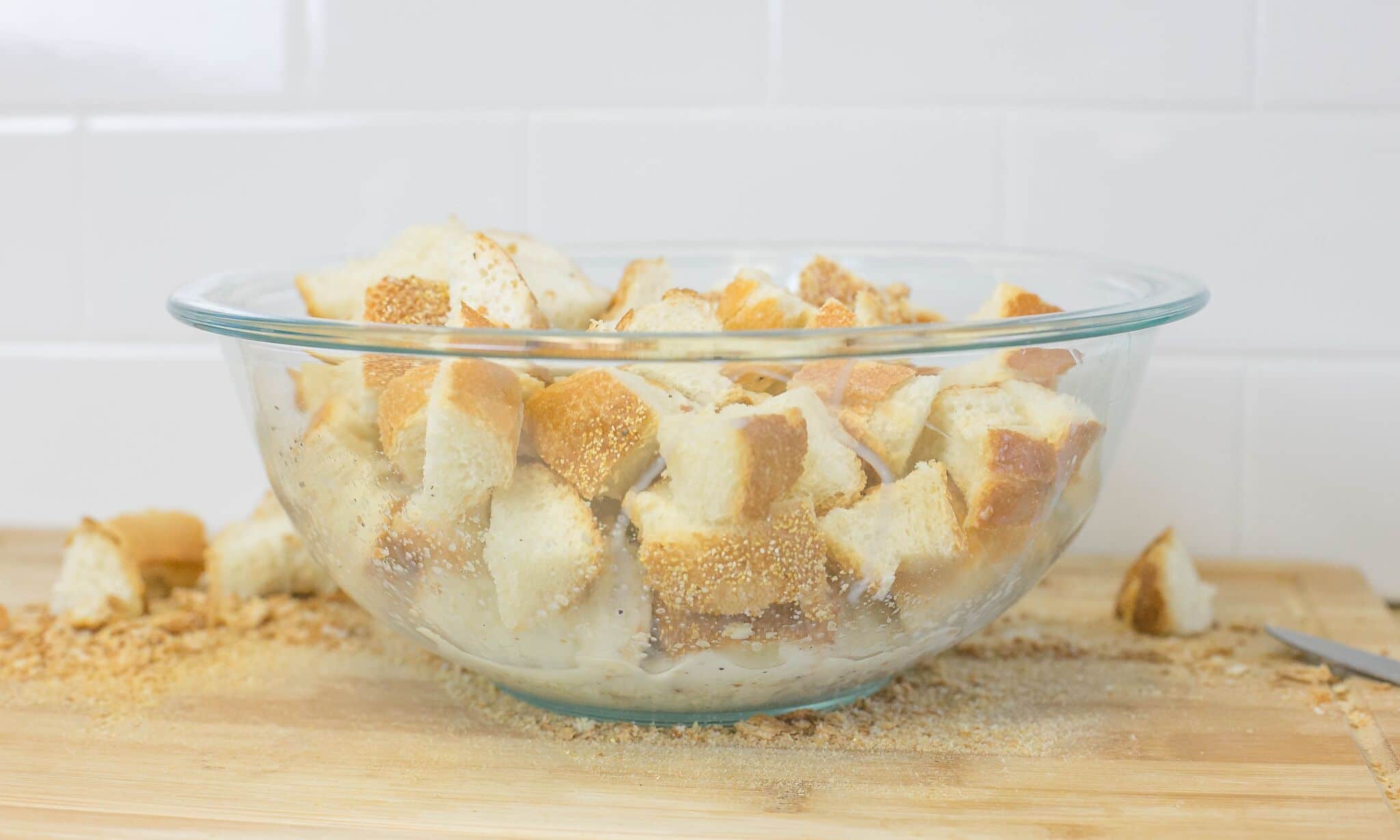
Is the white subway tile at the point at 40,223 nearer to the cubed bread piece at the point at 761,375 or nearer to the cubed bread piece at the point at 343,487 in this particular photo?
the cubed bread piece at the point at 343,487

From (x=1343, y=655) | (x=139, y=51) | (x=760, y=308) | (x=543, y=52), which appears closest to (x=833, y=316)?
(x=760, y=308)

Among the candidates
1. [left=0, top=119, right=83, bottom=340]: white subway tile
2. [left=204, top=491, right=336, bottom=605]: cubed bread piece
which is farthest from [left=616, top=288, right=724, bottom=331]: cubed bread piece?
[left=0, top=119, right=83, bottom=340]: white subway tile

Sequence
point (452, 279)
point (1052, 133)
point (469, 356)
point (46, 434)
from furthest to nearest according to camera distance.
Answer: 1. point (46, 434)
2. point (1052, 133)
3. point (452, 279)
4. point (469, 356)

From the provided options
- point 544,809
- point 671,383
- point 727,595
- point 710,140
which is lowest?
point 544,809

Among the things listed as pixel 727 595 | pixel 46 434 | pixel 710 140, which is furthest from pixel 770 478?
pixel 46 434

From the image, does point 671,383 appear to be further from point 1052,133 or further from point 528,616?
point 1052,133

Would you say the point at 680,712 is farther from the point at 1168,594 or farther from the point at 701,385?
the point at 1168,594

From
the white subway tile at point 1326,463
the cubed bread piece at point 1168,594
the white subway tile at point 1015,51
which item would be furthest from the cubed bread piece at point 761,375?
the white subway tile at point 1326,463
